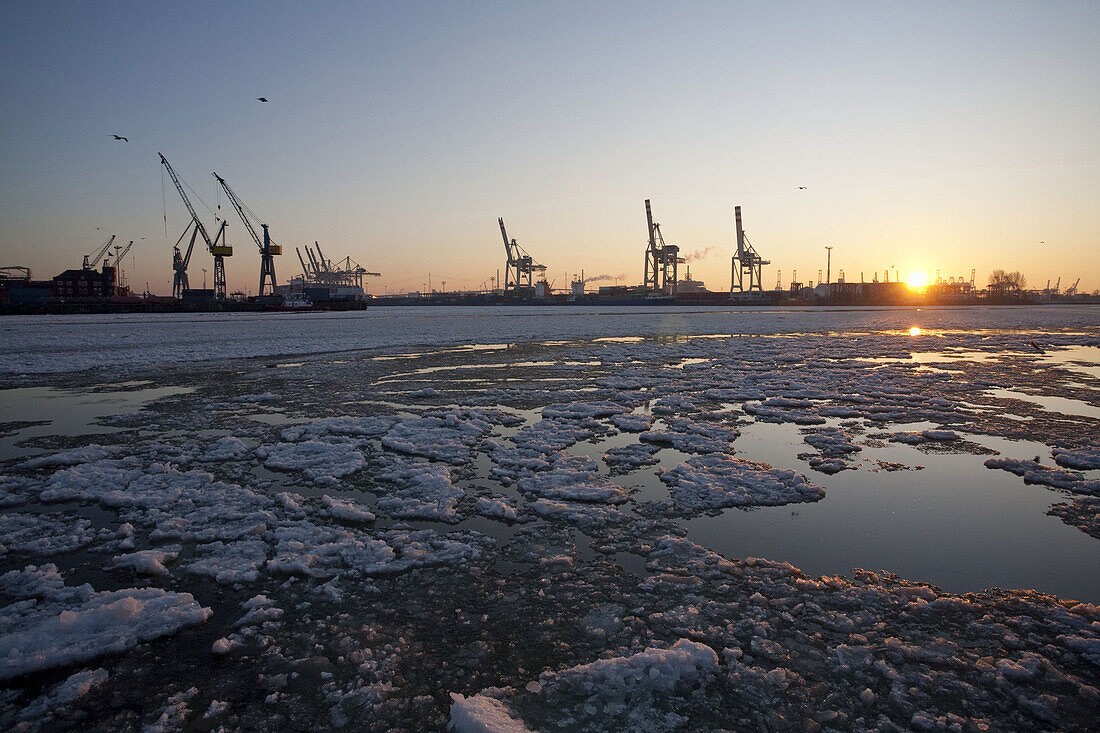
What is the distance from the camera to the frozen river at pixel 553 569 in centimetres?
237

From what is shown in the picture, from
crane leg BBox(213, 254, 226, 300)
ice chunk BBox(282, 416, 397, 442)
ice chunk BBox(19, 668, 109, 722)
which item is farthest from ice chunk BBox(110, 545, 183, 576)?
crane leg BBox(213, 254, 226, 300)

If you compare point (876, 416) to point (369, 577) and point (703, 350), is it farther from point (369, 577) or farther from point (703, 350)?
point (703, 350)

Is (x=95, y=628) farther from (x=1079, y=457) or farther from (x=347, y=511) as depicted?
(x=1079, y=457)

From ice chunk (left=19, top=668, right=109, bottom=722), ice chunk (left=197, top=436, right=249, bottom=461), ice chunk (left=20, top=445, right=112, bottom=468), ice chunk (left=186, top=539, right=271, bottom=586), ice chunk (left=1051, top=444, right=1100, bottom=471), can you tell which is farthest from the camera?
ice chunk (left=197, top=436, right=249, bottom=461)

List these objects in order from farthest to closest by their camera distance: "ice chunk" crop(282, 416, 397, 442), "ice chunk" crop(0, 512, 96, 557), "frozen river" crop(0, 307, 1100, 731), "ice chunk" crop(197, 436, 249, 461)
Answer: "ice chunk" crop(282, 416, 397, 442) → "ice chunk" crop(197, 436, 249, 461) → "ice chunk" crop(0, 512, 96, 557) → "frozen river" crop(0, 307, 1100, 731)

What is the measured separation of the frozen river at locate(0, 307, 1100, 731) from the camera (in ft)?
7.77

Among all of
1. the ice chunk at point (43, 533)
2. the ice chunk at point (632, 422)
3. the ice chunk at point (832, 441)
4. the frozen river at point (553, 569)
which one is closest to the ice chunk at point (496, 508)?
the frozen river at point (553, 569)

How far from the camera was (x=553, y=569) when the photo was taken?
3.56m

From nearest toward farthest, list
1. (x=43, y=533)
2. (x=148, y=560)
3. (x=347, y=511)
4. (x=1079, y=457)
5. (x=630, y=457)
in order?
(x=148, y=560)
(x=43, y=533)
(x=347, y=511)
(x=1079, y=457)
(x=630, y=457)

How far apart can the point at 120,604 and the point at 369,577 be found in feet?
4.09

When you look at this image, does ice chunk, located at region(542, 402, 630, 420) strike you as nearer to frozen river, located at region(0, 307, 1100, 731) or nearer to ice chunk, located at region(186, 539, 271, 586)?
frozen river, located at region(0, 307, 1100, 731)

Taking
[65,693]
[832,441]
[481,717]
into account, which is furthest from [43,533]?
[832,441]

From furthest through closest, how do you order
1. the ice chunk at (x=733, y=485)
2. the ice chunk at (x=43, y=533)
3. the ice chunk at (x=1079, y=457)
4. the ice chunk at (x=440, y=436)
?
the ice chunk at (x=440, y=436)
the ice chunk at (x=1079, y=457)
the ice chunk at (x=733, y=485)
the ice chunk at (x=43, y=533)

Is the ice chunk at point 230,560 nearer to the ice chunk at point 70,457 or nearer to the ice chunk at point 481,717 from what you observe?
the ice chunk at point 481,717
